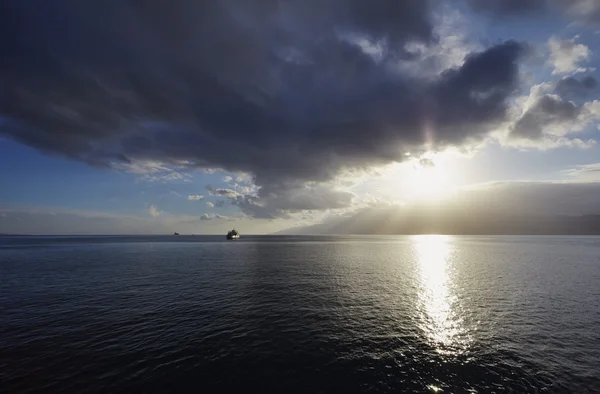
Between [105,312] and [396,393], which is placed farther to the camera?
[105,312]

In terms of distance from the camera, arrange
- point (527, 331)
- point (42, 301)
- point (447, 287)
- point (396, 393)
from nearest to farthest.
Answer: point (396, 393)
point (527, 331)
point (42, 301)
point (447, 287)

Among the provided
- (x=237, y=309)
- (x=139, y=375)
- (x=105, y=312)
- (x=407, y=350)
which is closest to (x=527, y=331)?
(x=407, y=350)

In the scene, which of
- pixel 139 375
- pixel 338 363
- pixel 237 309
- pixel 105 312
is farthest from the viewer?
pixel 237 309

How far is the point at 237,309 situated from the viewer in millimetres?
44469

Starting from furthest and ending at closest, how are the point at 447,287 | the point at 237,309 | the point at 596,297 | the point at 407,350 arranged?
the point at 447,287 < the point at 596,297 < the point at 237,309 < the point at 407,350

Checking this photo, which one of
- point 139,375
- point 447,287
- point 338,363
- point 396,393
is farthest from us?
point 447,287

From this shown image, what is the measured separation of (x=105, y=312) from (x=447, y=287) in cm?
7198

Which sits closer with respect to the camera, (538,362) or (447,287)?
(538,362)

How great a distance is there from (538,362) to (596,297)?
142 ft

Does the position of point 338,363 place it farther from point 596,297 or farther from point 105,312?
point 596,297

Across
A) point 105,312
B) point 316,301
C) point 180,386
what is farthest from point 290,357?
point 105,312

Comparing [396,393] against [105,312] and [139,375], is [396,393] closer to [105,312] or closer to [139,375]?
[139,375]

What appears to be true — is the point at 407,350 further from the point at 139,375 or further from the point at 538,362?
the point at 139,375

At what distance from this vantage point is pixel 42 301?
48.0 metres
